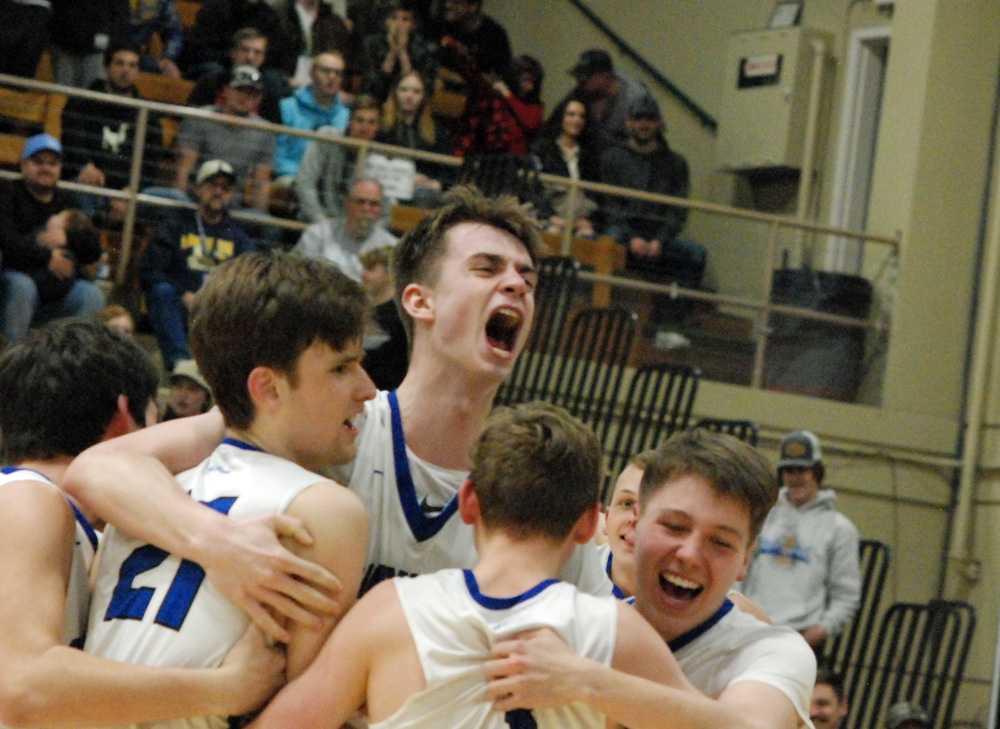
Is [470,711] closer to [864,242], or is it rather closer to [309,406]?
[309,406]

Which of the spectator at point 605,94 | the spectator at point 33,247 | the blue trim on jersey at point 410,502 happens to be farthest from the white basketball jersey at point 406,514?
the spectator at point 605,94

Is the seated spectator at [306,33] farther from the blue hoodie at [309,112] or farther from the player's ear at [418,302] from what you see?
the player's ear at [418,302]

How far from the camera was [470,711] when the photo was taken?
2.76m

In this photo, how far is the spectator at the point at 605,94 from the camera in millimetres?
12977

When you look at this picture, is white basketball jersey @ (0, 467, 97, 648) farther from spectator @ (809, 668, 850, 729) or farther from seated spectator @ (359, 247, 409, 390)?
spectator @ (809, 668, 850, 729)

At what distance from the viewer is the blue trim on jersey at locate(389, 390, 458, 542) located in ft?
10.8

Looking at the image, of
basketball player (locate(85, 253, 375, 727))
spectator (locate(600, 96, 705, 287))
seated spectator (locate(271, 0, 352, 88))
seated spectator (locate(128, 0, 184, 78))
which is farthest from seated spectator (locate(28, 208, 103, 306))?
basketball player (locate(85, 253, 375, 727))

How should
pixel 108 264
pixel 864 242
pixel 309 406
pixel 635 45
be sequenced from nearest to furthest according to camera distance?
pixel 309 406
pixel 108 264
pixel 864 242
pixel 635 45

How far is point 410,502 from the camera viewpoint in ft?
10.9

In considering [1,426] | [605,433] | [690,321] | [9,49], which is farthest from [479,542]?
[9,49]

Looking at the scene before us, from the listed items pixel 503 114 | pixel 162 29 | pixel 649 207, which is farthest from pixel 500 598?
pixel 162 29

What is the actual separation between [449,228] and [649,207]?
8.12 meters

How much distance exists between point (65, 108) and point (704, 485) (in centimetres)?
804

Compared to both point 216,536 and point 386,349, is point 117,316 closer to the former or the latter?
point 386,349
